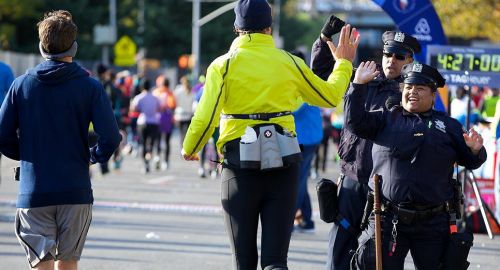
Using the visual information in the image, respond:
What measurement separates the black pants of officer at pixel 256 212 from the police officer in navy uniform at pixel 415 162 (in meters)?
0.51

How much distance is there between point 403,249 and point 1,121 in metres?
2.36

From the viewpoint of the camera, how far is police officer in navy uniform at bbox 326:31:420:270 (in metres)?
7.42

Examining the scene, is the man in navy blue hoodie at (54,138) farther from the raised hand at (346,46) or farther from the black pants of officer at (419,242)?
the black pants of officer at (419,242)

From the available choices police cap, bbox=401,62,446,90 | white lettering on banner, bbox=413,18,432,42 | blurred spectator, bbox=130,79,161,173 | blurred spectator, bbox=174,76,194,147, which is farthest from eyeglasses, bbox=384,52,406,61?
blurred spectator, bbox=174,76,194,147

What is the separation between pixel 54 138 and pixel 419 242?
2121 mm

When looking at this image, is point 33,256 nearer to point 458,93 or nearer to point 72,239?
point 72,239

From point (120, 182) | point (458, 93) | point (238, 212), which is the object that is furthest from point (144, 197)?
point (238, 212)

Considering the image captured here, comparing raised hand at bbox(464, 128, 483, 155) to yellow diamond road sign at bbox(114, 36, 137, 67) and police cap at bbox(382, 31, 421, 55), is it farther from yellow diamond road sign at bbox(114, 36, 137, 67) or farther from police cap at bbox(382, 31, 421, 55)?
yellow diamond road sign at bbox(114, 36, 137, 67)

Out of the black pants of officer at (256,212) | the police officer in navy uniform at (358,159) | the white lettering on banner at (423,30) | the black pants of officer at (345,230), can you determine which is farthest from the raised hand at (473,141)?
the white lettering on banner at (423,30)

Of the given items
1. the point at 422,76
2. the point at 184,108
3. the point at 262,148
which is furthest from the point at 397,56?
the point at 184,108

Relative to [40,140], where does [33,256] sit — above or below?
below

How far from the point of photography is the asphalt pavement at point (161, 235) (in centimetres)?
1005

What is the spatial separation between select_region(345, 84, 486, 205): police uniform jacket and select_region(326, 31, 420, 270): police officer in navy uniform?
2.31 ft

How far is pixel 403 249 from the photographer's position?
661 centimetres
